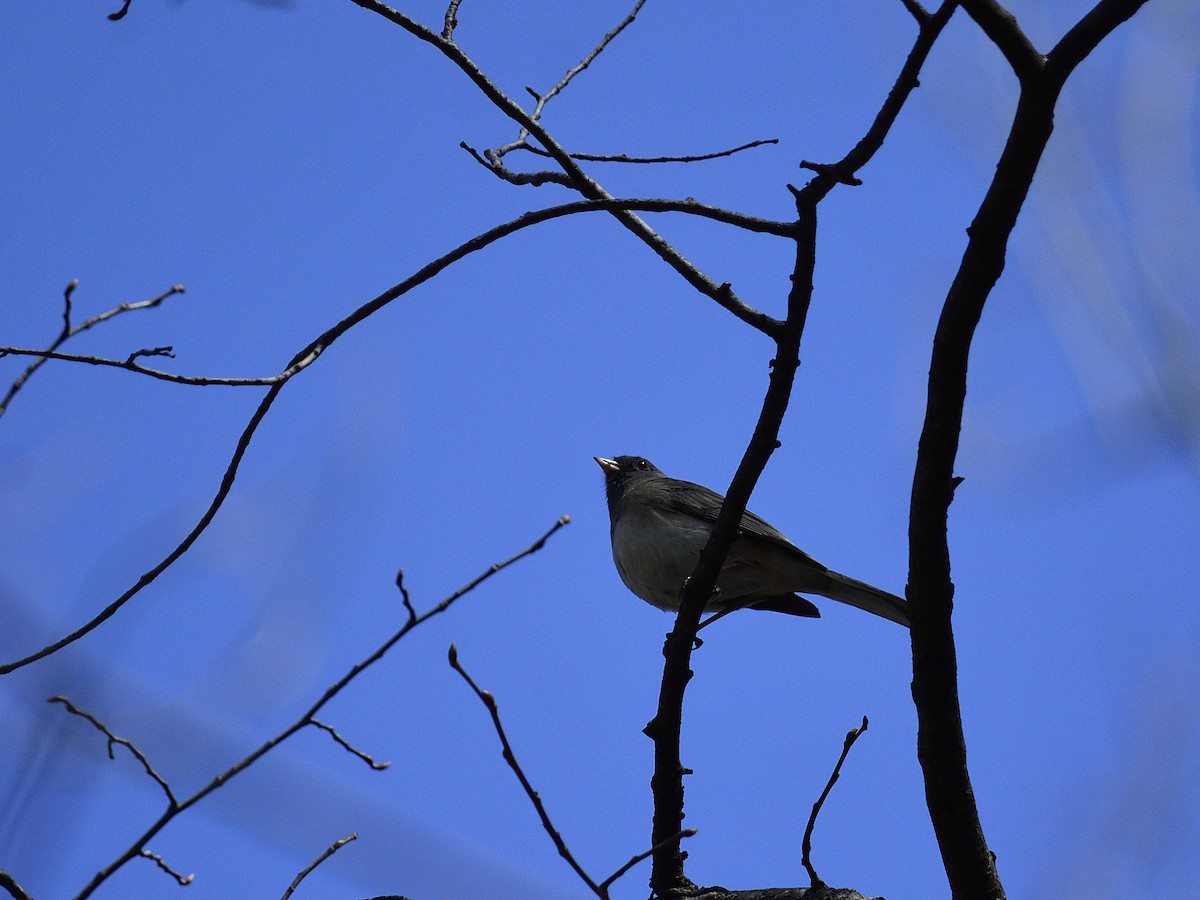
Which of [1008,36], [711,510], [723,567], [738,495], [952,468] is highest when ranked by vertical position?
[711,510]

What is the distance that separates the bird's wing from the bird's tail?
4.6 inches

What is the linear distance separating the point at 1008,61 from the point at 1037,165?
25 centimetres

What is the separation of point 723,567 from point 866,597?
0.85 metres

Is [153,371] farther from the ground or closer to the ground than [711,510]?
closer to the ground

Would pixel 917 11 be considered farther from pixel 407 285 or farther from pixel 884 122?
pixel 407 285

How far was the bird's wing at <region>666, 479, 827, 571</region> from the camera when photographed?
588cm

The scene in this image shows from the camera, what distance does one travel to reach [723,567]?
5539mm

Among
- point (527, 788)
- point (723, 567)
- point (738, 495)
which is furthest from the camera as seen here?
point (723, 567)

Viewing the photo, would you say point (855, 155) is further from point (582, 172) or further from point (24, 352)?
point (24, 352)

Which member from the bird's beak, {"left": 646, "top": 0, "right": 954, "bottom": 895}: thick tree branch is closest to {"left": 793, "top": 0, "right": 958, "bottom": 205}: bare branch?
{"left": 646, "top": 0, "right": 954, "bottom": 895}: thick tree branch

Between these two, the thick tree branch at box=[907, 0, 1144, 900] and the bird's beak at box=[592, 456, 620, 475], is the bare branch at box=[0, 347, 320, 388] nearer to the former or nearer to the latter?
the thick tree branch at box=[907, 0, 1144, 900]

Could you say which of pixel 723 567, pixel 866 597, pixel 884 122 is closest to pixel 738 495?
pixel 884 122

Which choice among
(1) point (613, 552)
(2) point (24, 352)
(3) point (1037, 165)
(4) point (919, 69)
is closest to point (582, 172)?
(4) point (919, 69)

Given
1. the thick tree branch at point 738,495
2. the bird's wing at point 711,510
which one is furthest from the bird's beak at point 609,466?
the thick tree branch at point 738,495
